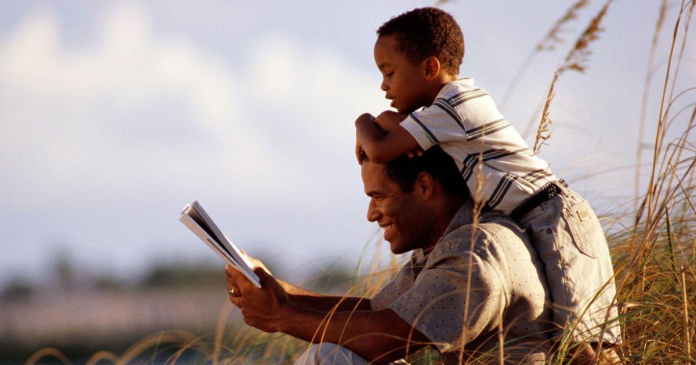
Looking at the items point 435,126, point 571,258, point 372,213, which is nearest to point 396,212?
point 372,213

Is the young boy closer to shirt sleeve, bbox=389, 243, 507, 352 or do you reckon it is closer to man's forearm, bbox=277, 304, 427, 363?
shirt sleeve, bbox=389, 243, 507, 352

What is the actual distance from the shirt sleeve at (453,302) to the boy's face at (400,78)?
0.86 meters

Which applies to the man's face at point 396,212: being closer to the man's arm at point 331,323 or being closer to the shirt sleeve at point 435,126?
the shirt sleeve at point 435,126

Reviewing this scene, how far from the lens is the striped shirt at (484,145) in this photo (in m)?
3.16

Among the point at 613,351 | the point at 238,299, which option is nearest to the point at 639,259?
the point at 613,351

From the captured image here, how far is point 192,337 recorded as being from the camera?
3.74 meters

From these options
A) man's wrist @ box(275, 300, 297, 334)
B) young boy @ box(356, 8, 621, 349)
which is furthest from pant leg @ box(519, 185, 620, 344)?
man's wrist @ box(275, 300, 297, 334)

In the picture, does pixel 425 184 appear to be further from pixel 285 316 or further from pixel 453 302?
pixel 285 316

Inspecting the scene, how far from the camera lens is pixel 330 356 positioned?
3.00 meters

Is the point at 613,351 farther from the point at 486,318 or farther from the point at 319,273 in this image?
the point at 319,273

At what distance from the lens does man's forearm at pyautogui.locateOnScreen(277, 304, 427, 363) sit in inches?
116

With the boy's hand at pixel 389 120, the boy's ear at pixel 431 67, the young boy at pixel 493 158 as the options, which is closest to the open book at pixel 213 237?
the young boy at pixel 493 158

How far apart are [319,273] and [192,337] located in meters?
1.06

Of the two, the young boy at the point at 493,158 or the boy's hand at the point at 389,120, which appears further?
the boy's hand at the point at 389,120
